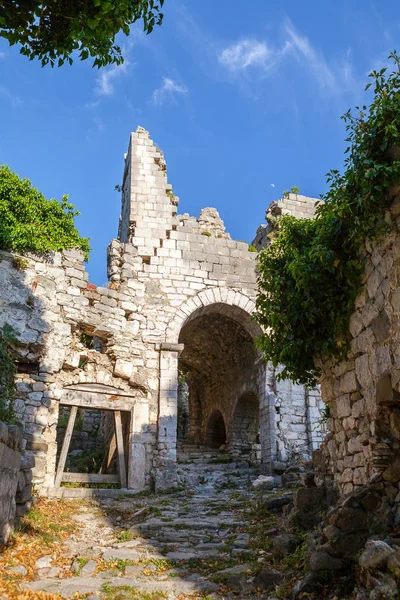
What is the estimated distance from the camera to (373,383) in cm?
492

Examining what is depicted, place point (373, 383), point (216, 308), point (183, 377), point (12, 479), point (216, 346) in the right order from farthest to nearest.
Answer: point (183, 377), point (216, 346), point (216, 308), point (12, 479), point (373, 383)

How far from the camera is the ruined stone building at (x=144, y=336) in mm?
10234

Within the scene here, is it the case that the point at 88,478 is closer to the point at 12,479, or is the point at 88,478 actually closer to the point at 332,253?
the point at 12,479

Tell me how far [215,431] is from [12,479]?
13403 mm

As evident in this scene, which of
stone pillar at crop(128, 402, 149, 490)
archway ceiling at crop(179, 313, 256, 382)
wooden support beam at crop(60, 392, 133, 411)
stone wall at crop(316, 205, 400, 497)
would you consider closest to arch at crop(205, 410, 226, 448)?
archway ceiling at crop(179, 313, 256, 382)

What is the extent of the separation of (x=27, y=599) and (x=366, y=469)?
127 inches

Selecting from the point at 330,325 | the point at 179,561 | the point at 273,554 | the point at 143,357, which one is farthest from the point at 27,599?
the point at 143,357

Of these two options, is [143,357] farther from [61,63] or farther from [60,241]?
[61,63]

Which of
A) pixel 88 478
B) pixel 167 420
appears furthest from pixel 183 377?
pixel 88 478

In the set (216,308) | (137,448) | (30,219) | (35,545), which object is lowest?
(35,545)

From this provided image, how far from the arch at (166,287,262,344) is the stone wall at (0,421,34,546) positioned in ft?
19.3

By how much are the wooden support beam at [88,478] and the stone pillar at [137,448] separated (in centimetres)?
38

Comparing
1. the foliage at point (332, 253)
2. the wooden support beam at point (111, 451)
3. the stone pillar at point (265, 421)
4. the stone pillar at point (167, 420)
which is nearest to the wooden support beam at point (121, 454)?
the stone pillar at point (167, 420)

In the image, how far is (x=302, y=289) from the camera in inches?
233
